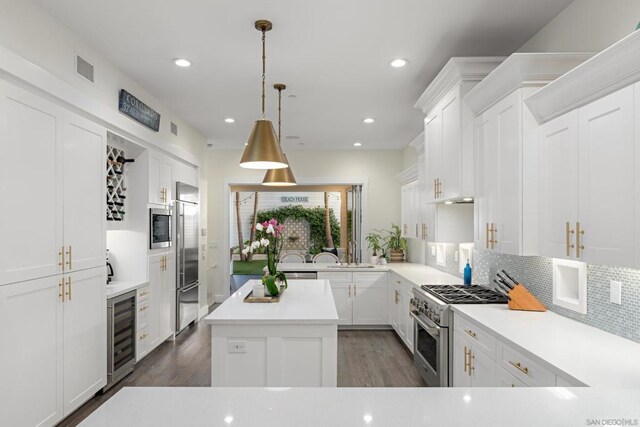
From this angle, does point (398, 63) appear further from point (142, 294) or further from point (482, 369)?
point (142, 294)

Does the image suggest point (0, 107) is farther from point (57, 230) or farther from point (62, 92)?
point (57, 230)

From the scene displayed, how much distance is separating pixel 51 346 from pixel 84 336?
0.39 meters

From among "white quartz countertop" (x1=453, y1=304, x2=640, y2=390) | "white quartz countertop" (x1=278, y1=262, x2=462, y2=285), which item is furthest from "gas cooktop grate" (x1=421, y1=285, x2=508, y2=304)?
"white quartz countertop" (x1=278, y1=262, x2=462, y2=285)

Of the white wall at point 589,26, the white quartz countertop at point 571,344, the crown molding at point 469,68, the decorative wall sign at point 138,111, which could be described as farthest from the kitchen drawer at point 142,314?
the white wall at point 589,26

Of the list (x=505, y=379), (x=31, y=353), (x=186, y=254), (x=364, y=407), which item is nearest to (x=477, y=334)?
(x=505, y=379)

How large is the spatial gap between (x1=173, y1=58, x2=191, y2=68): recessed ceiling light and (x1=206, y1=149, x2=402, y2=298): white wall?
12.4 feet

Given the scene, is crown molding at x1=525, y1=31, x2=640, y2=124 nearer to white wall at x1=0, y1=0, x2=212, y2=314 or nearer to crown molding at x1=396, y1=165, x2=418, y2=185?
white wall at x1=0, y1=0, x2=212, y2=314

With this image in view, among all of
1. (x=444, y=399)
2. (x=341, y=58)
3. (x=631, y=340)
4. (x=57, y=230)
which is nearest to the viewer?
(x=444, y=399)

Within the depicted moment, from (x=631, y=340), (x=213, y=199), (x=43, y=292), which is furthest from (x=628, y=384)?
(x=213, y=199)

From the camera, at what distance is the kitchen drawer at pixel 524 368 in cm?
176

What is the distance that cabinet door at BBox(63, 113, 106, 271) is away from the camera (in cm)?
299

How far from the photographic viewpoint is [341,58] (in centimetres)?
344

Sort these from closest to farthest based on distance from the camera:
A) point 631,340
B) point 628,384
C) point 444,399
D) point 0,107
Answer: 1. point 444,399
2. point 628,384
3. point 631,340
4. point 0,107

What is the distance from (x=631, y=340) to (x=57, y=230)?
3.40 meters
